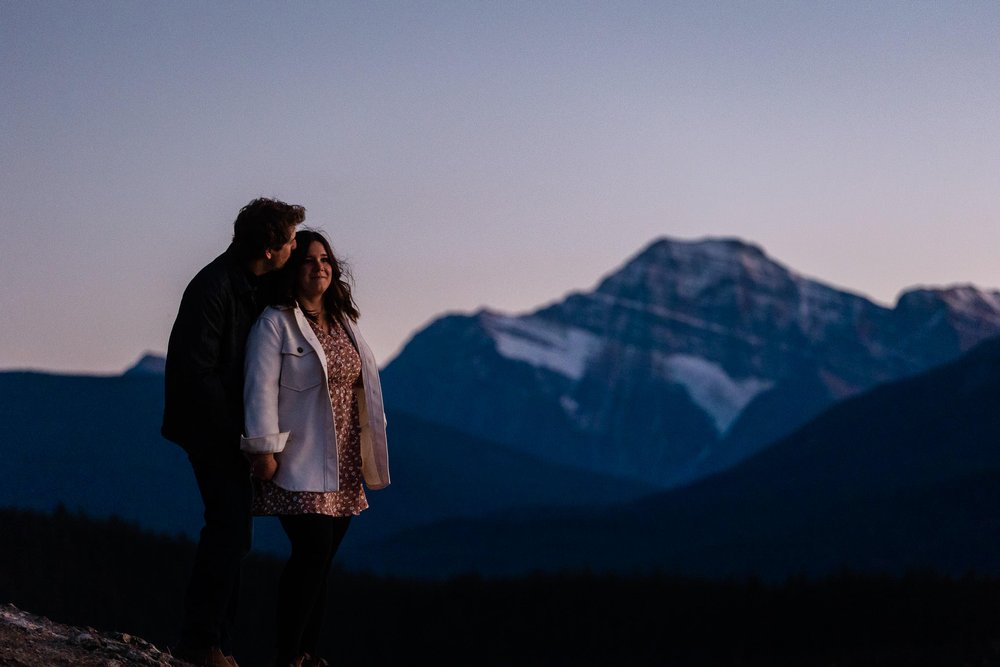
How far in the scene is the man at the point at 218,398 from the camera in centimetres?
827

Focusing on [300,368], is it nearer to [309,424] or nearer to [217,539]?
[309,424]

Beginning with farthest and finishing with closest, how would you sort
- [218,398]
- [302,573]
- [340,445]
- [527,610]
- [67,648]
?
1. [527,610]
2. [340,445]
3. [302,573]
4. [67,648]
5. [218,398]

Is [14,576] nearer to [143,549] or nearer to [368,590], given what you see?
[143,549]

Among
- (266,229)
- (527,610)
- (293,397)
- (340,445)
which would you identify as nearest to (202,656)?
(340,445)

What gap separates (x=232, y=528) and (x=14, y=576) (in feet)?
265

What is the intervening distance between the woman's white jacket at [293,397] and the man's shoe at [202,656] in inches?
37.1

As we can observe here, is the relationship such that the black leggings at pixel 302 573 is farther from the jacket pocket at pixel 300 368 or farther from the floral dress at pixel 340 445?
the jacket pocket at pixel 300 368

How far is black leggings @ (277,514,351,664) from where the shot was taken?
8.49 metres

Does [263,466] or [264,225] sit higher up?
[264,225]

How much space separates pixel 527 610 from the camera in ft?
357

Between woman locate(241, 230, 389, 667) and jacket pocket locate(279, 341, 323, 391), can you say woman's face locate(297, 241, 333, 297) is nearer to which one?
woman locate(241, 230, 389, 667)

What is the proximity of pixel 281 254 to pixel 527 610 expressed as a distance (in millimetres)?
102076

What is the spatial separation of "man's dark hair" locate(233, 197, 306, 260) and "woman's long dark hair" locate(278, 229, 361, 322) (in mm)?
139

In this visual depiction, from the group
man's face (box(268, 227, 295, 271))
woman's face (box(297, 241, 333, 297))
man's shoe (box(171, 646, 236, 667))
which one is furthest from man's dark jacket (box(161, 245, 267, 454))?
man's shoe (box(171, 646, 236, 667))
